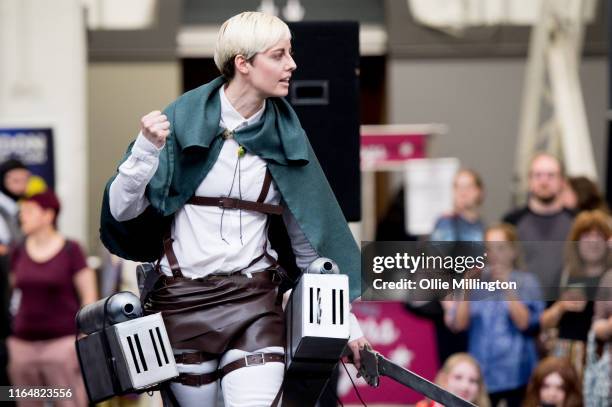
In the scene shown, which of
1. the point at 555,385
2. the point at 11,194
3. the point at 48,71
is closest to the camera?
the point at 555,385

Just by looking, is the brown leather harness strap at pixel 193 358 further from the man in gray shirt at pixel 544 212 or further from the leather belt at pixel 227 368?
the man in gray shirt at pixel 544 212

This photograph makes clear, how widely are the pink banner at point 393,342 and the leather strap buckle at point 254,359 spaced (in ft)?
17.6

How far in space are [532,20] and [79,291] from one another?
7.06 metres

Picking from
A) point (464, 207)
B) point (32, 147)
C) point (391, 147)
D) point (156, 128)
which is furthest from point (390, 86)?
point (156, 128)

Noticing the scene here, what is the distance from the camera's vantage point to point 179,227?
5.39 m

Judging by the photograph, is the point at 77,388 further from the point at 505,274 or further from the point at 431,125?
the point at 431,125

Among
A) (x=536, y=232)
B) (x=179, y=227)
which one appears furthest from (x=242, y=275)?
(x=536, y=232)

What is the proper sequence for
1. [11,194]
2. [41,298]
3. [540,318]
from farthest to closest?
1. [11,194]
2. [41,298]
3. [540,318]

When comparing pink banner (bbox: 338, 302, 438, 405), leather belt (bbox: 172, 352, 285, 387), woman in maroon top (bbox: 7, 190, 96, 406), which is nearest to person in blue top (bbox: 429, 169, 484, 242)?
pink banner (bbox: 338, 302, 438, 405)

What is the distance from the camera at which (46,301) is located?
31.5 ft

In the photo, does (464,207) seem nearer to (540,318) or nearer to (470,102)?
(540,318)

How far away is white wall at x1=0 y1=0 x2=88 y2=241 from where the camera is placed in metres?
14.2

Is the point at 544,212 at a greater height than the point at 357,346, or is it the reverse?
the point at 357,346

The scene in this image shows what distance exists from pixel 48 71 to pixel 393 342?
5.05 m
